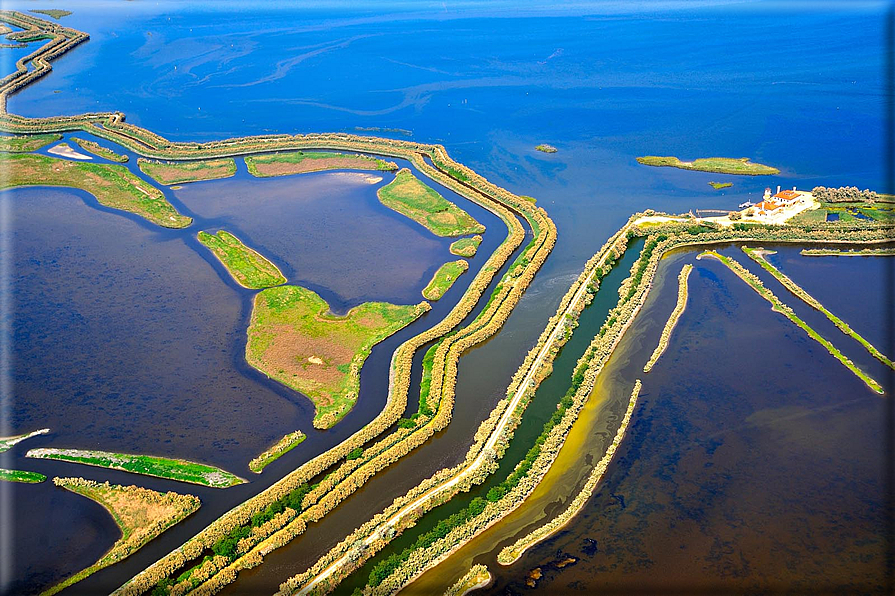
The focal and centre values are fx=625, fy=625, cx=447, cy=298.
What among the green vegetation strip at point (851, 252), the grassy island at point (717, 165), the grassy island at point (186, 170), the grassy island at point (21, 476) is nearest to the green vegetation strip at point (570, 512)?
the grassy island at point (21, 476)

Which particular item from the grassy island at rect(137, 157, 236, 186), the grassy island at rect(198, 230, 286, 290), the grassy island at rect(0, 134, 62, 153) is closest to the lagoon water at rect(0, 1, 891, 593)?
the grassy island at rect(198, 230, 286, 290)

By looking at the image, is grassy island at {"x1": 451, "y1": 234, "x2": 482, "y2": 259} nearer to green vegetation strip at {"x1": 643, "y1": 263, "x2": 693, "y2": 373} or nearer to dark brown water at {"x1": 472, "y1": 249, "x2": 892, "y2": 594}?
green vegetation strip at {"x1": 643, "y1": 263, "x2": 693, "y2": 373}

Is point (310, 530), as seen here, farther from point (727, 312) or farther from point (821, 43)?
point (821, 43)

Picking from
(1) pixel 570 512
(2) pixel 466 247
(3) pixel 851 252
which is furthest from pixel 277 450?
(3) pixel 851 252

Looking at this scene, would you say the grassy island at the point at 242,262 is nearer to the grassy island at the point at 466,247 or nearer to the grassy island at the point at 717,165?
the grassy island at the point at 466,247

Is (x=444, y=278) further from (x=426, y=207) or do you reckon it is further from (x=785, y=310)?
(x=785, y=310)

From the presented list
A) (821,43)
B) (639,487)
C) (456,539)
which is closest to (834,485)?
(639,487)

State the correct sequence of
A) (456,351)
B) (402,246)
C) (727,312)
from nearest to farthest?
(456,351) → (727,312) → (402,246)
